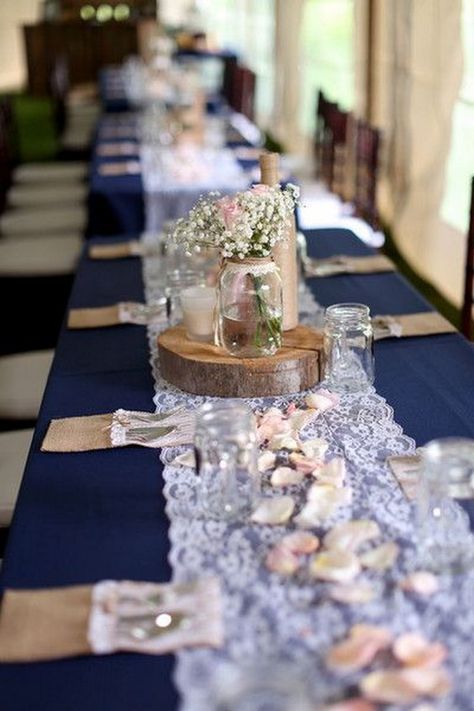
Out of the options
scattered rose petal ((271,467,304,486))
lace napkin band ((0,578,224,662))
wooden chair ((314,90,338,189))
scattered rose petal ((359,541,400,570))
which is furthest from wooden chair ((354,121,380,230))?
lace napkin band ((0,578,224,662))

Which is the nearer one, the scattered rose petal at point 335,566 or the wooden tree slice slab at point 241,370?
the scattered rose petal at point 335,566

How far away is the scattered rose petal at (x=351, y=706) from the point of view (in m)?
0.98

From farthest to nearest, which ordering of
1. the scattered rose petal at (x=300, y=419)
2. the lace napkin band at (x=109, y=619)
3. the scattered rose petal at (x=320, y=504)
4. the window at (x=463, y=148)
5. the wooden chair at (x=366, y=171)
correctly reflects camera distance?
1. the window at (x=463, y=148)
2. the wooden chair at (x=366, y=171)
3. the scattered rose petal at (x=300, y=419)
4. the scattered rose petal at (x=320, y=504)
5. the lace napkin band at (x=109, y=619)

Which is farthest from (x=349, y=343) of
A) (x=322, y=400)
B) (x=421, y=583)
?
(x=421, y=583)

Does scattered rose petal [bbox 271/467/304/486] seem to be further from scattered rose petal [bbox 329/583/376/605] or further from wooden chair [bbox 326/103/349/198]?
wooden chair [bbox 326/103/349/198]

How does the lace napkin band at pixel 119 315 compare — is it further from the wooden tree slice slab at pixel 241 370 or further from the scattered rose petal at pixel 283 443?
the scattered rose petal at pixel 283 443

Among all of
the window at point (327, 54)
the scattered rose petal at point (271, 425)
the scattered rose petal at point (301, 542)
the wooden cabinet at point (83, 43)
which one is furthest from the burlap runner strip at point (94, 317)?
the wooden cabinet at point (83, 43)

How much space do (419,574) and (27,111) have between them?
1083 cm

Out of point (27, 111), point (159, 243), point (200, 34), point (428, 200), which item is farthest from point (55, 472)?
point (27, 111)

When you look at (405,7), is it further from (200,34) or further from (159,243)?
(200,34)

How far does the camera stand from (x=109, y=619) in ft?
3.82

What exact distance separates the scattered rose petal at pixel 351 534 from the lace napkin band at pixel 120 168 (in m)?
2.94

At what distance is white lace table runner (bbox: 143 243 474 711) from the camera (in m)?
1.05

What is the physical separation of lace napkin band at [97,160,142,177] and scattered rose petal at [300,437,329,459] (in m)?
2.65
